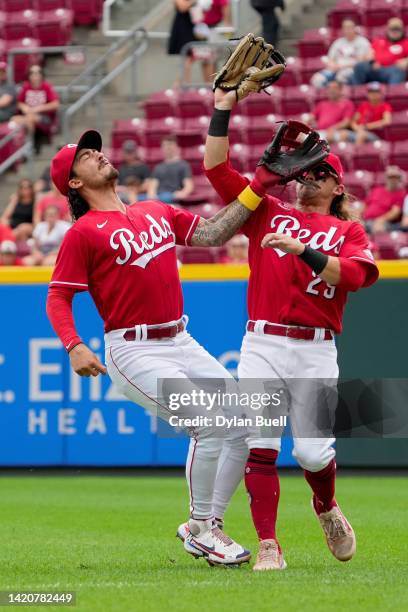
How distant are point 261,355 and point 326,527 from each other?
0.91 meters

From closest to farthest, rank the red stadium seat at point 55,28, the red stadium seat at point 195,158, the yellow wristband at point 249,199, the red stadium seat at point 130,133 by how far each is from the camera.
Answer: the yellow wristband at point 249,199, the red stadium seat at point 195,158, the red stadium seat at point 130,133, the red stadium seat at point 55,28

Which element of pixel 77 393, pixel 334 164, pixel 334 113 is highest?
pixel 334 164

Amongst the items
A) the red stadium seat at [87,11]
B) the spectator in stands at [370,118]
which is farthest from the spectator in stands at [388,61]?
the red stadium seat at [87,11]

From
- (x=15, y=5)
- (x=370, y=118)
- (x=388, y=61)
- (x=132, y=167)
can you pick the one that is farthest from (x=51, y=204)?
(x=15, y=5)

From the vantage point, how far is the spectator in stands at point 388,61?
15227 millimetres

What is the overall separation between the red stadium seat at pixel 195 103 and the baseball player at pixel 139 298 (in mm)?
9518

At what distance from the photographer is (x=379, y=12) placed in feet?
53.4

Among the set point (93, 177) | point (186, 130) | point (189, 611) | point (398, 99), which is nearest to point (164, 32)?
point (186, 130)

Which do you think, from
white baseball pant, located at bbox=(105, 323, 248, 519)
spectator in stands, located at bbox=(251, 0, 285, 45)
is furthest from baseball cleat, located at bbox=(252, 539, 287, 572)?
spectator in stands, located at bbox=(251, 0, 285, 45)

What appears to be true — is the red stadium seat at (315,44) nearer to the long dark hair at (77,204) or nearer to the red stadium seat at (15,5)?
the red stadium seat at (15,5)

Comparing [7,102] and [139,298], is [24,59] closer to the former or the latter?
[7,102]

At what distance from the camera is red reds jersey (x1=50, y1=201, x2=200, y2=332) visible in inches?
241

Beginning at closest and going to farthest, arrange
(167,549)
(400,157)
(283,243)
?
(283,243)
(167,549)
(400,157)

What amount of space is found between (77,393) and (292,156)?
526cm
